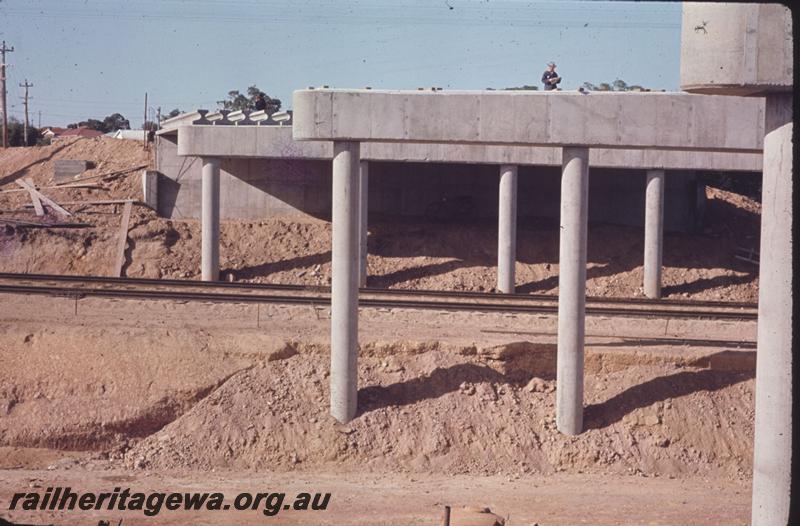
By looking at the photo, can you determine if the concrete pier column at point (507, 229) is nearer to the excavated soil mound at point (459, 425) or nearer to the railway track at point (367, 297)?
the railway track at point (367, 297)

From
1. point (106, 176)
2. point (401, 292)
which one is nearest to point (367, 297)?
point (401, 292)

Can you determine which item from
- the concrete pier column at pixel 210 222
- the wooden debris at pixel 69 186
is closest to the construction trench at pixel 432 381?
the concrete pier column at pixel 210 222

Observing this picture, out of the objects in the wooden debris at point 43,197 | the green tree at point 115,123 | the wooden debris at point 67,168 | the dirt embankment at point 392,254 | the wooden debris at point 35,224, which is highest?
the green tree at point 115,123

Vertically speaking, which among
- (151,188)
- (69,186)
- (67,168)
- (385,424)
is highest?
(67,168)

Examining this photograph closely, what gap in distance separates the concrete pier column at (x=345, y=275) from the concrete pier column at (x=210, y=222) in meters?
14.4

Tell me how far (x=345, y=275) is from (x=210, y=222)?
1495 centimetres

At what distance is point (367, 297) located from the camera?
2562cm

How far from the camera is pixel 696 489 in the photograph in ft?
49.5

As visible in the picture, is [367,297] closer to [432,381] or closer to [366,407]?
[432,381]

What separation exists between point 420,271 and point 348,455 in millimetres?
15436

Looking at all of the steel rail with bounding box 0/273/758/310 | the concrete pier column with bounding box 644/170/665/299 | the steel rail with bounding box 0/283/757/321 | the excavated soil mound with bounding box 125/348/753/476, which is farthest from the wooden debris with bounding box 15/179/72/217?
the concrete pier column with bounding box 644/170/665/299

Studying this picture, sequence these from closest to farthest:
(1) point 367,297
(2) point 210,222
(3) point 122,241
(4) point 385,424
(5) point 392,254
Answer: (4) point 385,424 → (1) point 367,297 → (2) point 210,222 → (3) point 122,241 → (5) point 392,254

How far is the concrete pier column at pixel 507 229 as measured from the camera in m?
28.7

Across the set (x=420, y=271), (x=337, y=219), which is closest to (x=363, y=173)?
(x=420, y=271)
